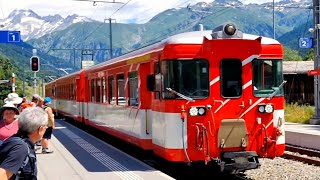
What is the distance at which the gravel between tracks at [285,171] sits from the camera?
441 inches

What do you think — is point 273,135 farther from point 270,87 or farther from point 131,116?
point 131,116

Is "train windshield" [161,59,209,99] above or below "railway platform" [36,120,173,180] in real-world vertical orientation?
above

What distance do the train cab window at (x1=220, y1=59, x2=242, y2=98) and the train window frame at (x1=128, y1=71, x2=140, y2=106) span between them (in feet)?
8.33

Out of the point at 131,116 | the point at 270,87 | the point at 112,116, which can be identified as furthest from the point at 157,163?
the point at 270,87

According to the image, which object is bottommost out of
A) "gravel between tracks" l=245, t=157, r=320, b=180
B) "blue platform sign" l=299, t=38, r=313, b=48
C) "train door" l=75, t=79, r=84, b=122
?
"gravel between tracks" l=245, t=157, r=320, b=180

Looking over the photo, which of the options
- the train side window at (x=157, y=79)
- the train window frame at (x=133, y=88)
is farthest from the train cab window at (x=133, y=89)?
the train side window at (x=157, y=79)

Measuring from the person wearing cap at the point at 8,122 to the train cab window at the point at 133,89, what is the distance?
6.03 meters

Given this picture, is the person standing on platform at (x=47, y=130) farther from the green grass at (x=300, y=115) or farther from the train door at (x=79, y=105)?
the green grass at (x=300, y=115)

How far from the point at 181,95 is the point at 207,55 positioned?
92 cm

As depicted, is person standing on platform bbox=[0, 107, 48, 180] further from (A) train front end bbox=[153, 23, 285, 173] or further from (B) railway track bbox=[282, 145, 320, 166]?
(B) railway track bbox=[282, 145, 320, 166]

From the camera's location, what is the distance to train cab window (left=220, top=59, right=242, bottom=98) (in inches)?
412

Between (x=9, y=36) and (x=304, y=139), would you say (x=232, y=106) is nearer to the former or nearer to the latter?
(x=304, y=139)

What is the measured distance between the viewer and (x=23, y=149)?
13.0 ft

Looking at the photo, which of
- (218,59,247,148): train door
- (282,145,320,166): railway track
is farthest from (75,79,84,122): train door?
(218,59,247,148): train door
